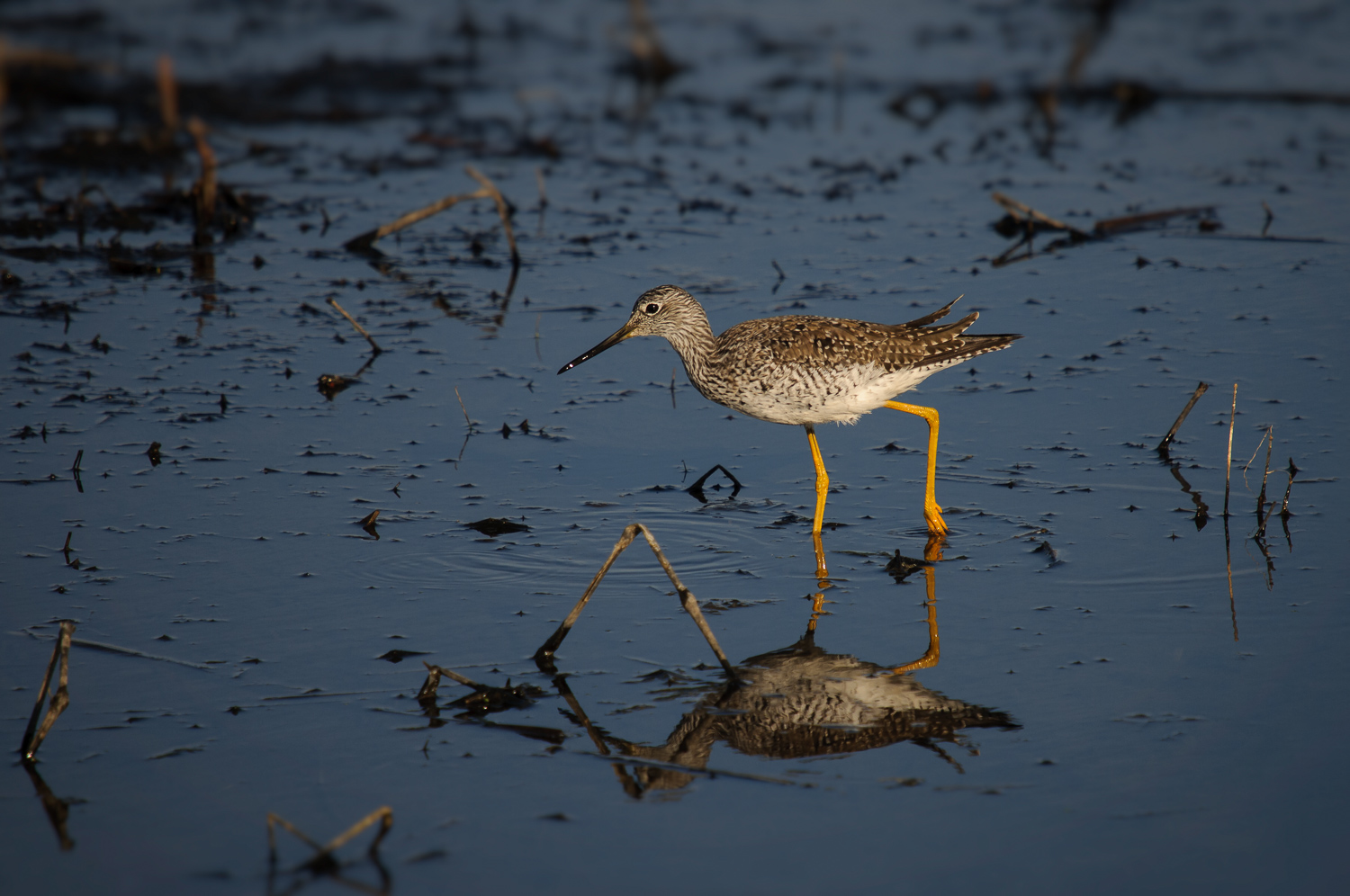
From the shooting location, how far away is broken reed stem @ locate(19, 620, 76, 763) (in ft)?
15.9

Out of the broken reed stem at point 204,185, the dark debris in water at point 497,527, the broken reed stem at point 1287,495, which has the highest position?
the broken reed stem at point 204,185

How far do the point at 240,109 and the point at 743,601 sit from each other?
11.8m

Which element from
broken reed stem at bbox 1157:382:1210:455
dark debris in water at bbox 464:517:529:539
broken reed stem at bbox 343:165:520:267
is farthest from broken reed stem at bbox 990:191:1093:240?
dark debris in water at bbox 464:517:529:539

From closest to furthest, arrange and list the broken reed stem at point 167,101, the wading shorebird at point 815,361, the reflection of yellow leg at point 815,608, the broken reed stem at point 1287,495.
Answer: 1. the reflection of yellow leg at point 815,608
2. the broken reed stem at point 1287,495
3. the wading shorebird at point 815,361
4. the broken reed stem at point 167,101

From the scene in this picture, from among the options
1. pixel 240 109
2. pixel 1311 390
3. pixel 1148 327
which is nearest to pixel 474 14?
pixel 240 109

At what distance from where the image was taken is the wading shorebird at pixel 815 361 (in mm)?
7500

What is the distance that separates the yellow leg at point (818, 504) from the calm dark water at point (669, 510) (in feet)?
0.25

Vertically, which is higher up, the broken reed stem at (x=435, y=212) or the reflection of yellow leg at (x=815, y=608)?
the broken reed stem at (x=435, y=212)

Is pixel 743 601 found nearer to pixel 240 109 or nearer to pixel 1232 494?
pixel 1232 494

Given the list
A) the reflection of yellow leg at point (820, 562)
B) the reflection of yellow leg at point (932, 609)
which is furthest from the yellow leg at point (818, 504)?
the reflection of yellow leg at point (932, 609)

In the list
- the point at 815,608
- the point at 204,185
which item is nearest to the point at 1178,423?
the point at 815,608

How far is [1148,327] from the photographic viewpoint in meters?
9.84

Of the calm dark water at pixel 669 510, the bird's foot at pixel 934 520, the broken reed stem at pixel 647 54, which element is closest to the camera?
the calm dark water at pixel 669 510

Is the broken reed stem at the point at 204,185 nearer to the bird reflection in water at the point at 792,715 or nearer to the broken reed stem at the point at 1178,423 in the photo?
the bird reflection in water at the point at 792,715
